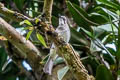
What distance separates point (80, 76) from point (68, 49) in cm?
7

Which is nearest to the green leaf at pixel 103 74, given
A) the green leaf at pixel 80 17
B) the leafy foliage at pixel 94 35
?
the leafy foliage at pixel 94 35

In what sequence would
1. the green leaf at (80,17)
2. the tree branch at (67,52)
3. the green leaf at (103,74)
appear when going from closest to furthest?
the tree branch at (67,52)
the green leaf at (103,74)
the green leaf at (80,17)

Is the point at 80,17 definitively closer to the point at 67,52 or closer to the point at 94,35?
the point at 94,35

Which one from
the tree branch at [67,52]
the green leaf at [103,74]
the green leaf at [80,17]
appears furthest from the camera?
the green leaf at [80,17]

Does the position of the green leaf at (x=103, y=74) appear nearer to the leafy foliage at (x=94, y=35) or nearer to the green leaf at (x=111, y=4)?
the leafy foliage at (x=94, y=35)

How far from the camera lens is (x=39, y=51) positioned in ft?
2.44

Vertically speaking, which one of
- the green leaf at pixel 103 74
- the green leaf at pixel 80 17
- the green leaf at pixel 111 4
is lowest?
the green leaf at pixel 103 74

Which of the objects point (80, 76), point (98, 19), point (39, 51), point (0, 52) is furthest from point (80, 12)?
point (0, 52)

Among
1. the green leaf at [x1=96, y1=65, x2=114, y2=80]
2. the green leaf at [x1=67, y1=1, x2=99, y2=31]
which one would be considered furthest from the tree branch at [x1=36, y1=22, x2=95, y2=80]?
the green leaf at [x1=67, y1=1, x2=99, y2=31]

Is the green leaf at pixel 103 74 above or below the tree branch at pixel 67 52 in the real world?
below

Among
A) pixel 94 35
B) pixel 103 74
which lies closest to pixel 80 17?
pixel 94 35

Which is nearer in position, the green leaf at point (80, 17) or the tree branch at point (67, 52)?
the tree branch at point (67, 52)

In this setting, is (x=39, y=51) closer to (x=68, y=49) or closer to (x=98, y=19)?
(x=98, y=19)

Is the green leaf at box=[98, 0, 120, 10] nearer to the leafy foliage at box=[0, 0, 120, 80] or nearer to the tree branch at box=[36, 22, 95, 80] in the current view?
the leafy foliage at box=[0, 0, 120, 80]
